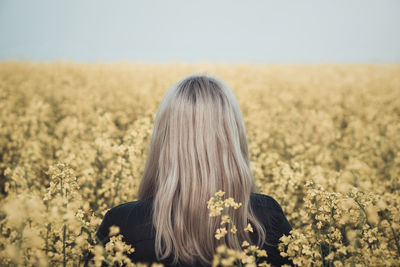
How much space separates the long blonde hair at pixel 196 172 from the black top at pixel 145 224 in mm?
51

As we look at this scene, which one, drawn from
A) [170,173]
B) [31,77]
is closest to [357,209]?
[170,173]

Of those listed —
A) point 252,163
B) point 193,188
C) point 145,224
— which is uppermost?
point 193,188

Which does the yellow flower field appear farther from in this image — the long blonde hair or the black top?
the long blonde hair

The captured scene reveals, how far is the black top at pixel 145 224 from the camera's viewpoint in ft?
4.86

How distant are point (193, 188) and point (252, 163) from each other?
6.80 feet

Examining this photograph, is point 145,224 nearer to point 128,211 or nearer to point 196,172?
point 128,211

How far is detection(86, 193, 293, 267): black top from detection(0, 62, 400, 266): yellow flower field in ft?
0.28

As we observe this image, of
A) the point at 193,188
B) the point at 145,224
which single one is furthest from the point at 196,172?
the point at 145,224

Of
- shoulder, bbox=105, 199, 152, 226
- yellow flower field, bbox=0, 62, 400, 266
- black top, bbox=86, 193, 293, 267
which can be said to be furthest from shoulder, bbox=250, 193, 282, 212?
shoulder, bbox=105, 199, 152, 226

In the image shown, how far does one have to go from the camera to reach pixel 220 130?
1.50 metres

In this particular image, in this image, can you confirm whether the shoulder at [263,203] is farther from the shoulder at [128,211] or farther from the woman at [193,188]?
the shoulder at [128,211]

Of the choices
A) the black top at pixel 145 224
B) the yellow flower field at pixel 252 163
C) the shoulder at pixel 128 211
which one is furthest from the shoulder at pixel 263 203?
the shoulder at pixel 128 211

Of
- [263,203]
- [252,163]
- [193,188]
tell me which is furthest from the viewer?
[252,163]

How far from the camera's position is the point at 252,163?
3402 millimetres
